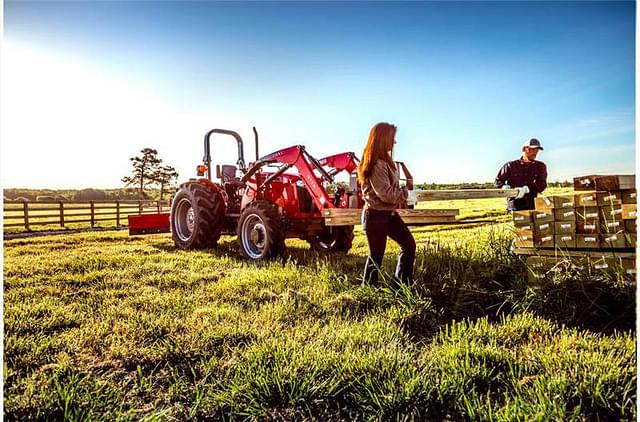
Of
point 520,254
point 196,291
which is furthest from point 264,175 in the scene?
point 520,254

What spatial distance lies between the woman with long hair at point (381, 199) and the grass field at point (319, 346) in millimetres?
244

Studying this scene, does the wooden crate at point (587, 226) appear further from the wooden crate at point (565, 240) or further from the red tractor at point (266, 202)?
the red tractor at point (266, 202)

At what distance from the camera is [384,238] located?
368cm

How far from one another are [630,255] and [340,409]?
8.59ft

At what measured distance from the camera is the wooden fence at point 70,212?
10.9 metres

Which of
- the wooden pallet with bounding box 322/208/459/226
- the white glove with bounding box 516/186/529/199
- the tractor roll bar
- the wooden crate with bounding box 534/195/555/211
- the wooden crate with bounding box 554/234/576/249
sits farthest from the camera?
the tractor roll bar

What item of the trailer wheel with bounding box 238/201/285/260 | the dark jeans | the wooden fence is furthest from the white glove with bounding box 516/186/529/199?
the wooden fence

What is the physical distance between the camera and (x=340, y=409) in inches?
78.4

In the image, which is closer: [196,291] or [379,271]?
[379,271]

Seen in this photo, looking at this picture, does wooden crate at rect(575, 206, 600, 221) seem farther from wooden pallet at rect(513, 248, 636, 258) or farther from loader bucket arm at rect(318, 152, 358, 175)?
loader bucket arm at rect(318, 152, 358, 175)

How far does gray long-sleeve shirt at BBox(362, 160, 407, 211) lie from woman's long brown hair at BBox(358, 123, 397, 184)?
0.04m

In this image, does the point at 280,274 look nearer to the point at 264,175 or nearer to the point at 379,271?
the point at 379,271

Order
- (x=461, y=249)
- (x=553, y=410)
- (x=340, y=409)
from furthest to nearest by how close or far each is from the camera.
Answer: (x=461, y=249) → (x=340, y=409) → (x=553, y=410)

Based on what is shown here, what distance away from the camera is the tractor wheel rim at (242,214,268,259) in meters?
5.70
